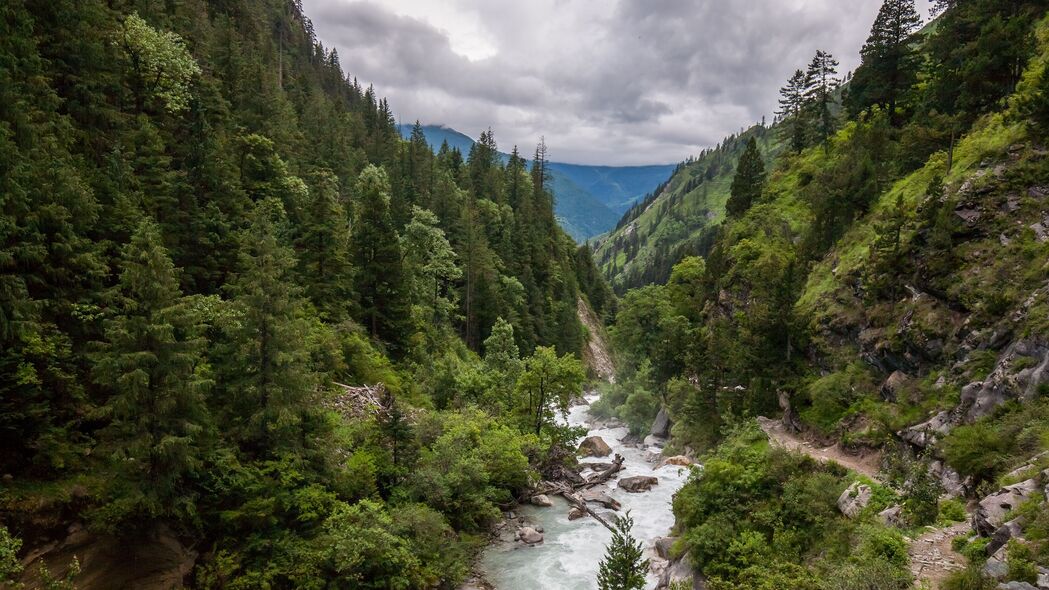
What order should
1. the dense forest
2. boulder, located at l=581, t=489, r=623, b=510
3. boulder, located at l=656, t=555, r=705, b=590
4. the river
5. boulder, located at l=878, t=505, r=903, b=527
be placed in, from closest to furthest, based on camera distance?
the dense forest < boulder, located at l=878, t=505, r=903, b=527 < boulder, located at l=656, t=555, r=705, b=590 < the river < boulder, located at l=581, t=489, r=623, b=510

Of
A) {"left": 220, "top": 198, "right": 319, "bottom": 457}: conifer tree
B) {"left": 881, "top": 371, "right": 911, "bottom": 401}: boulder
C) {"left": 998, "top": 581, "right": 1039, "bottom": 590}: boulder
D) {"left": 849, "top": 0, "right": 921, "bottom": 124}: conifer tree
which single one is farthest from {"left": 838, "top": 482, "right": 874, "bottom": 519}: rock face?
{"left": 849, "top": 0, "right": 921, "bottom": 124}: conifer tree

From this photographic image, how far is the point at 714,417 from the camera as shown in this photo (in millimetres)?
38562

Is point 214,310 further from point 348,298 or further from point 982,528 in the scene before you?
point 982,528

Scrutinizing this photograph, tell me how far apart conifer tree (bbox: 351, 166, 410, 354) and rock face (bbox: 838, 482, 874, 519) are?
100ft

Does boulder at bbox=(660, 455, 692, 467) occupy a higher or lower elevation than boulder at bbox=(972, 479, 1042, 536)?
lower

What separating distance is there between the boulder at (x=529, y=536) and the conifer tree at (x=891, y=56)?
46351 millimetres

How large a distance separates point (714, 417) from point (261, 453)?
102 feet

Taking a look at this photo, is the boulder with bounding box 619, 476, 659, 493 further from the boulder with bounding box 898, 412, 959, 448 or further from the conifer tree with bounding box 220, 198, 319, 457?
the conifer tree with bounding box 220, 198, 319, 457

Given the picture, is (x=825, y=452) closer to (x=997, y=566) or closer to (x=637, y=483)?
(x=637, y=483)

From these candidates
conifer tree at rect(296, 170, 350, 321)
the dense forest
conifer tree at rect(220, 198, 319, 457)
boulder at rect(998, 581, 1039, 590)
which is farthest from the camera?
conifer tree at rect(296, 170, 350, 321)

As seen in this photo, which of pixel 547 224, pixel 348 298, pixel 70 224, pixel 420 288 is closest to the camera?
pixel 70 224

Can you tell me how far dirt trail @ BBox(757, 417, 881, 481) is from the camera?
2417 cm

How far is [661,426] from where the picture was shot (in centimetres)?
5019

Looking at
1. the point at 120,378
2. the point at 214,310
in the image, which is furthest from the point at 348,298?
the point at 120,378
